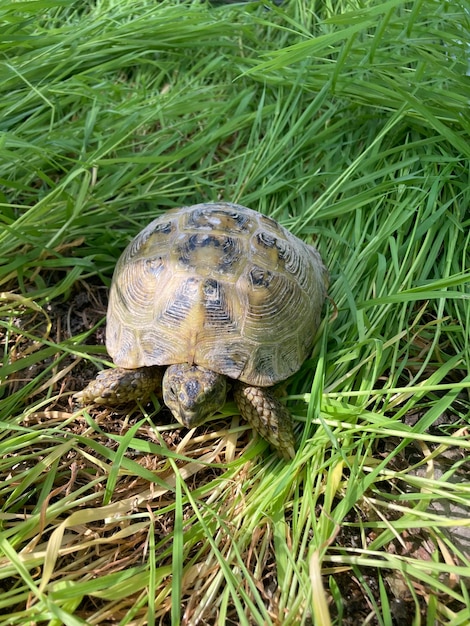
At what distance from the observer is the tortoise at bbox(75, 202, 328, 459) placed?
1437 millimetres

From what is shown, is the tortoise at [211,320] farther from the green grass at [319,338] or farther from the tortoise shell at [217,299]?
the green grass at [319,338]

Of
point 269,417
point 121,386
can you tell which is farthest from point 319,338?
point 121,386

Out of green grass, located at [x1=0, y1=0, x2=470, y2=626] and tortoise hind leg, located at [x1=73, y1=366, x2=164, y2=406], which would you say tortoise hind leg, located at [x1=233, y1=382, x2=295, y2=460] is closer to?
green grass, located at [x1=0, y1=0, x2=470, y2=626]

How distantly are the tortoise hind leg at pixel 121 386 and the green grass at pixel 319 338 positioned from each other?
0.09 metres

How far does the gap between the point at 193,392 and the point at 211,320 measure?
9.8 inches

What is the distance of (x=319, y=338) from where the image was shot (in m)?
1.68

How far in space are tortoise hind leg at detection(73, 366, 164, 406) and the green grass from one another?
9 cm

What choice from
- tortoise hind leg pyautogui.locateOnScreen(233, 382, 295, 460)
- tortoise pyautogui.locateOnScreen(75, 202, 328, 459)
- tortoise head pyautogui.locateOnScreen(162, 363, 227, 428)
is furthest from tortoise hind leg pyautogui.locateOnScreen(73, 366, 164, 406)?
tortoise hind leg pyautogui.locateOnScreen(233, 382, 295, 460)

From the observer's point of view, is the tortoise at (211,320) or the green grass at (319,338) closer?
the green grass at (319,338)

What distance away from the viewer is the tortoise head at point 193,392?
136 centimetres

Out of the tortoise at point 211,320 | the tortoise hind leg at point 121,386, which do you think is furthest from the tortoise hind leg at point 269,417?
the tortoise hind leg at point 121,386

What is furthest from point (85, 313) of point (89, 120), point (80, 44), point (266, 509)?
point (80, 44)

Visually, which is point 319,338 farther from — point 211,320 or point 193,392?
point 193,392

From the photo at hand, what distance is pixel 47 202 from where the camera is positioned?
5.87ft
